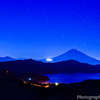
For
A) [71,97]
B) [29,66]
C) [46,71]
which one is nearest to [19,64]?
[29,66]

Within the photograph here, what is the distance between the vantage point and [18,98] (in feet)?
76.8

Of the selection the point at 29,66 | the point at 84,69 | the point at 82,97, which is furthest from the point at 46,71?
the point at 82,97

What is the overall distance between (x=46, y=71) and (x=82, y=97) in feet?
412

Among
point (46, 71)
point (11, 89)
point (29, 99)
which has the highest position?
point (46, 71)

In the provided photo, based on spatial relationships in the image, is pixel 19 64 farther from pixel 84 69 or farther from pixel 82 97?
pixel 82 97

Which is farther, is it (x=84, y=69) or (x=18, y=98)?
(x=84, y=69)

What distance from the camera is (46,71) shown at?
472ft

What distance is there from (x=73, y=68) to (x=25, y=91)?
14713cm

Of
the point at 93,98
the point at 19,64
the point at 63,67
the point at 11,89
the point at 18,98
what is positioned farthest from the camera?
the point at 63,67

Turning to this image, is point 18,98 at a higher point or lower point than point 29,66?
lower

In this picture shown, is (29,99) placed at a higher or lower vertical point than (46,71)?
lower

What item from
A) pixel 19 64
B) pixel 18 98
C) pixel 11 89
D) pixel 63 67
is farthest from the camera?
pixel 63 67

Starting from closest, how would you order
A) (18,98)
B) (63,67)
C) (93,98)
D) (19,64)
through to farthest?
(93,98)
(18,98)
(19,64)
(63,67)

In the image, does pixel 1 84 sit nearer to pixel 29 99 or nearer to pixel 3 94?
pixel 3 94
